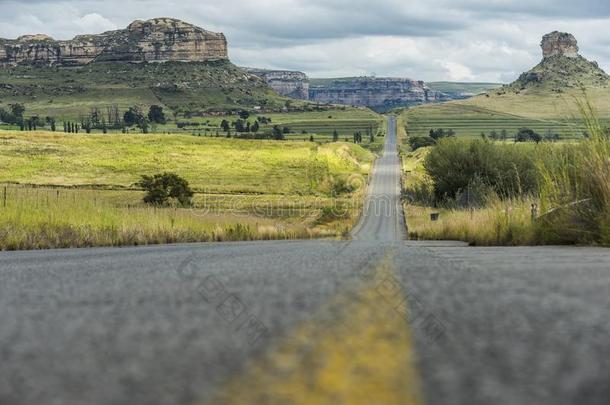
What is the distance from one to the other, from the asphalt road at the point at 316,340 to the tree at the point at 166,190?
65568mm

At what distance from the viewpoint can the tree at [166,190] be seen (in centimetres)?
7044

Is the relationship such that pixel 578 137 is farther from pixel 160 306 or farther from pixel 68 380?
pixel 68 380

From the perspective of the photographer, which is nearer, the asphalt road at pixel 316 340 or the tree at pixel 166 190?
the asphalt road at pixel 316 340

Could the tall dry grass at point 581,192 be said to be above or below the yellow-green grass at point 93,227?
above

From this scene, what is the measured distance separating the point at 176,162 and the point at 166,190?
4344 cm

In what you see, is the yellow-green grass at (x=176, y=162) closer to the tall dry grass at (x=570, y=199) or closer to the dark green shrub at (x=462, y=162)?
the dark green shrub at (x=462, y=162)

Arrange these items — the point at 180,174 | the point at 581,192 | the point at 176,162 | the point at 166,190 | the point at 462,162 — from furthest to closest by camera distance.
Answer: the point at 176,162 → the point at 180,174 → the point at 462,162 → the point at 166,190 → the point at 581,192

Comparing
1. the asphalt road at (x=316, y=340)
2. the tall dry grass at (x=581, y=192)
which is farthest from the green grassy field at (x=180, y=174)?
the asphalt road at (x=316, y=340)

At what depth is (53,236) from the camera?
12797 millimetres

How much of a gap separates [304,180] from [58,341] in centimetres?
10401

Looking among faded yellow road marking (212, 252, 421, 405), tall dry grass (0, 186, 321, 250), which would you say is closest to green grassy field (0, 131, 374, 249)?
tall dry grass (0, 186, 321, 250)

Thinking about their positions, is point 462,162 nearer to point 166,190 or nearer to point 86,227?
point 166,190

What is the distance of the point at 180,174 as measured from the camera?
104 m

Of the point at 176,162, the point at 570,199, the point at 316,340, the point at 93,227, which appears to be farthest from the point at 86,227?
the point at 176,162
